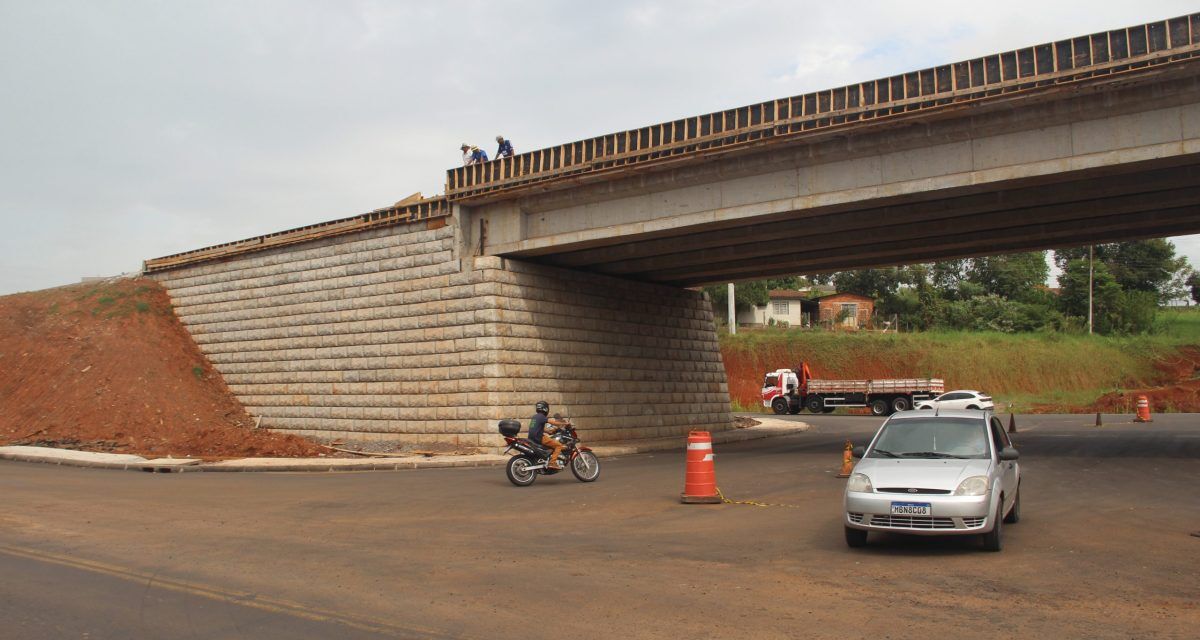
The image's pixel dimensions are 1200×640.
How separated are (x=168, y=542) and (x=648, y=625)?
20.3 ft

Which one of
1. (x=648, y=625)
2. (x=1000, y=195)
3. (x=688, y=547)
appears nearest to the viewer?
(x=648, y=625)

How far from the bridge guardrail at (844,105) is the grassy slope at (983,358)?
3684 cm

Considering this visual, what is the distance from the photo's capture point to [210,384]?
1118 inches

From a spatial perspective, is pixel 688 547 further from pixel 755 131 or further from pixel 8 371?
pixel 8 371

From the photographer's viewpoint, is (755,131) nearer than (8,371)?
Yes

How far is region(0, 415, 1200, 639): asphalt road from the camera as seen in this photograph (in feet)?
19.9

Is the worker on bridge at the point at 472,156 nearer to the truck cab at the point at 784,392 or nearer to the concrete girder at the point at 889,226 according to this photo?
the concrete girder at the point at 889,226

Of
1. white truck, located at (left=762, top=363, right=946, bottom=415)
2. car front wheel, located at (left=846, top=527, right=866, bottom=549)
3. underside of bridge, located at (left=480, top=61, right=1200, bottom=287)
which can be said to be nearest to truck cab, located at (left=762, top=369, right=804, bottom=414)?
white truck, located at (left=762, top=363, right=946, bottom=415)

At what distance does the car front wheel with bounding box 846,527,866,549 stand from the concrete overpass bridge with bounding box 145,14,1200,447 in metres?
9.89

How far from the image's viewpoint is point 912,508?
8312 mm

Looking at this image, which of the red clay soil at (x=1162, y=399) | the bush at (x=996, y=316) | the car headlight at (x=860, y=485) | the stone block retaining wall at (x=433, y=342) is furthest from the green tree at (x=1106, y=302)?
the car headlight at (x=860, y=485)

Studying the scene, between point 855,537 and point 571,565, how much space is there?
287cm

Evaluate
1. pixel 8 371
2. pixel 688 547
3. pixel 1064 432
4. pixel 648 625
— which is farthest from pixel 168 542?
pixel 1064 432

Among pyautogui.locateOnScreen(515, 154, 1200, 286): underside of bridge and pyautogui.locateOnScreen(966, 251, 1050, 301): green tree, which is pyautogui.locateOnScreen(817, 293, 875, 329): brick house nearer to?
pyautogui.locateOnScreen(966, 251, 1050, 301): green tree
